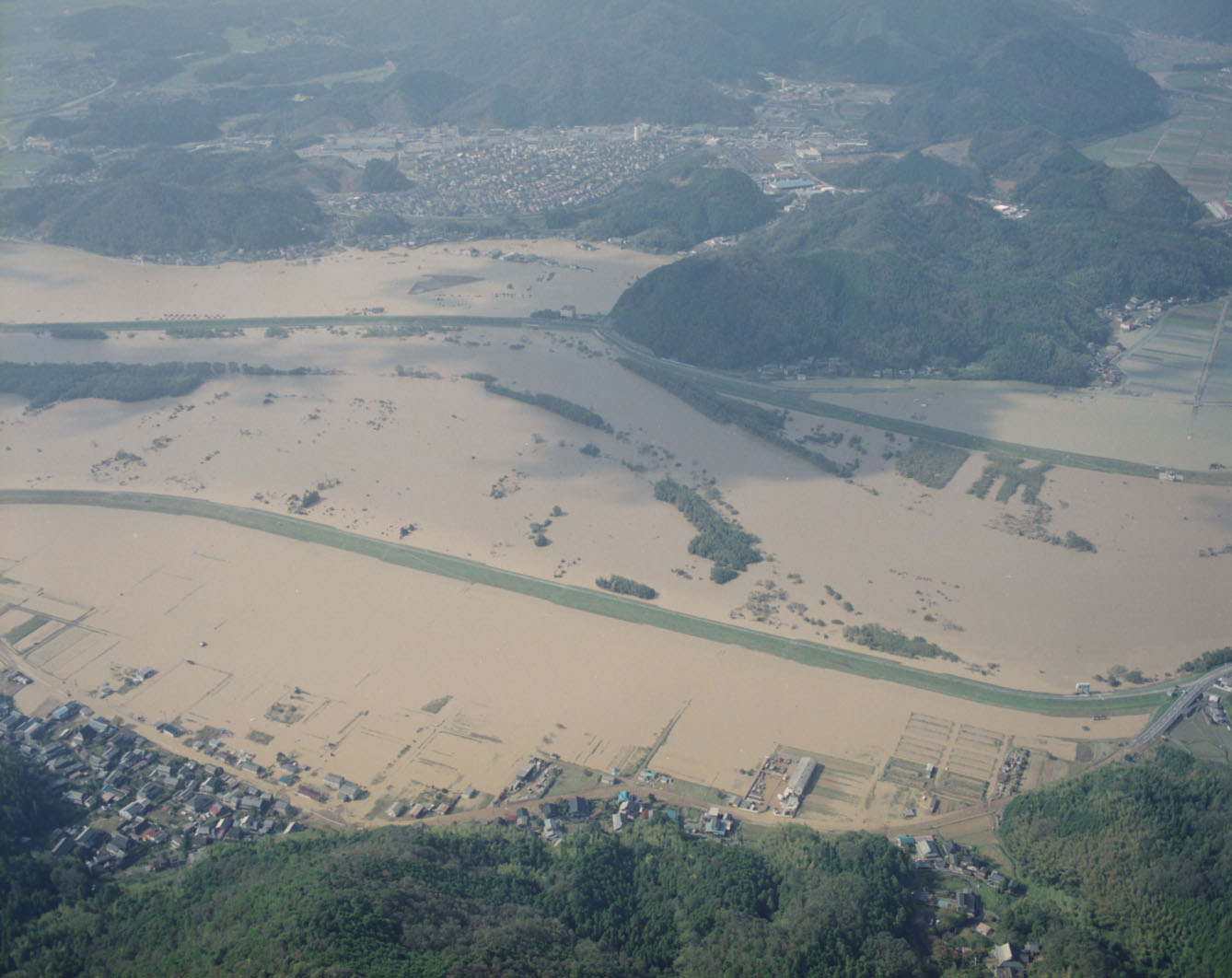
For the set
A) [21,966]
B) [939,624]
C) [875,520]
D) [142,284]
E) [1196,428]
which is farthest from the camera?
[142,284]

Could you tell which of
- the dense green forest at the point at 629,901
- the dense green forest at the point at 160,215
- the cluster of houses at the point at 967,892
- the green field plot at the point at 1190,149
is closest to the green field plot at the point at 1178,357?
the green field plot at the point at 1190,149

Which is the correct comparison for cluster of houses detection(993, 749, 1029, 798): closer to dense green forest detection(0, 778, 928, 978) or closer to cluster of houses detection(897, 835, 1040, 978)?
cluster of houses detection(897, 835, 1040, 978)

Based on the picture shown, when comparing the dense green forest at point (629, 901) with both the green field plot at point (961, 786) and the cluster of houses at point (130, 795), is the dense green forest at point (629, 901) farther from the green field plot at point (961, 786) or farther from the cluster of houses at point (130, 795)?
the green field plot at point (961, 786)

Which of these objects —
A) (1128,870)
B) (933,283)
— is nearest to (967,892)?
(1128,870)

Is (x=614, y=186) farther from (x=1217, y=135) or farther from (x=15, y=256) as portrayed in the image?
(x=1217, y=135)

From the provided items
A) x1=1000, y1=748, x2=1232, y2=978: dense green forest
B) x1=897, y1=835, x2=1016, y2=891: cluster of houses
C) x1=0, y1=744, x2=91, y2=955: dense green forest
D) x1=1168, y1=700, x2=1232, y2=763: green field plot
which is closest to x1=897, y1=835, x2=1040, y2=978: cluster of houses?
x1=897, y1=835, x2=1016, y2=891: cluster of houses

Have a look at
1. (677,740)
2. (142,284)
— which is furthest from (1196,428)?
(142,284)
